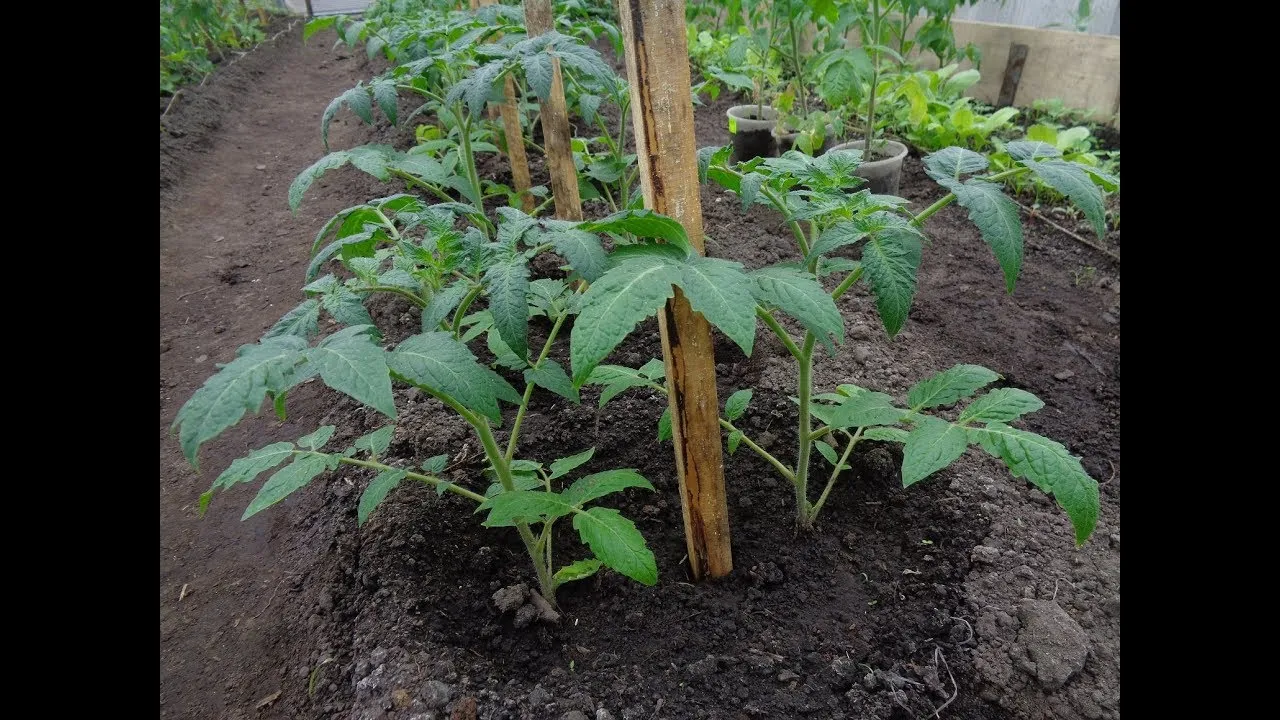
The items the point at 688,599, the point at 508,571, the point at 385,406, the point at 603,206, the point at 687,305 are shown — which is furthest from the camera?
the point at 603,206

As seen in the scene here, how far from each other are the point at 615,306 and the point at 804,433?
2.42 ft

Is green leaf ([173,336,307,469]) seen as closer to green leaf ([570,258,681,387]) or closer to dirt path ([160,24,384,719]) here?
green leaf ([570,258,681,387])

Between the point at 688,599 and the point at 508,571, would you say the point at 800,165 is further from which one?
the point at 508,571

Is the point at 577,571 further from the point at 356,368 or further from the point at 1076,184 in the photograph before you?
the point at 1076,184

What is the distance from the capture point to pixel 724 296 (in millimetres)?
1188

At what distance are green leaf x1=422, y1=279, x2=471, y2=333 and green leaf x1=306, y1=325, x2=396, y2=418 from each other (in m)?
0.22

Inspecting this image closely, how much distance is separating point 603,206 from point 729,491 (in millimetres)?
2252

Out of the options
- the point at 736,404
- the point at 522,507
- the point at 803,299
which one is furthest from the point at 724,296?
the point at 736,404

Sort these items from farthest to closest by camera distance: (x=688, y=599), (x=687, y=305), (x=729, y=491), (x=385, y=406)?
1. (x=729, y=491)
2. (x=688, y=599)
3. (x=687, y=305)
4. (x=385, y=406)

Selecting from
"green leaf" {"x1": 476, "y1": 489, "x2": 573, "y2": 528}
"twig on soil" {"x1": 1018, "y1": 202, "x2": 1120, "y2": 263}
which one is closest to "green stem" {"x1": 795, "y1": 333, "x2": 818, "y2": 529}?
"green leaf" {"x1": 476, "y1": 489, "x2": 573, "y2": 528}

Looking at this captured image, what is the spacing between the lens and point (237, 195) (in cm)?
511

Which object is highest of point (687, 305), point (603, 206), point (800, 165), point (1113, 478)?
point (800, 165)

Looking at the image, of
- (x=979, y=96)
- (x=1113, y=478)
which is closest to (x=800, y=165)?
(x=1113, y=478)

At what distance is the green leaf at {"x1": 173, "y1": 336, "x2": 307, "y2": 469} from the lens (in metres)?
0.98
